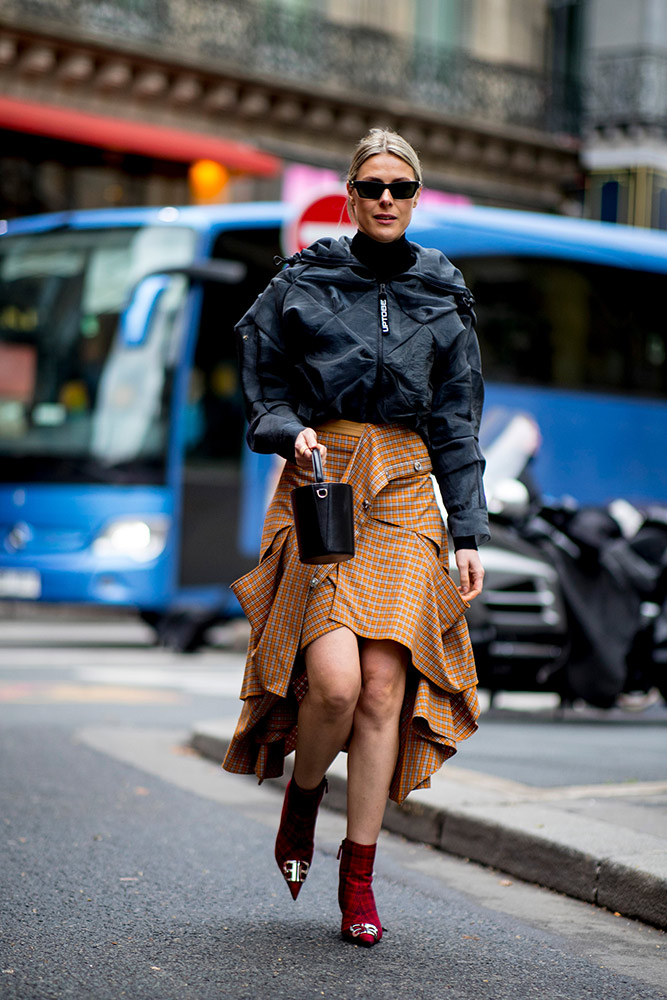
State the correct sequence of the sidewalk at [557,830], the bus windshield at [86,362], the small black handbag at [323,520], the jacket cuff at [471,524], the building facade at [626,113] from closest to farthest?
1. the small black handbag at [323,520]
2. the jacket cuff at [471,524]
3. the sidewalk at [557,830]
4. the bus windshield at [86,362]
5. the building facade at [626,113]

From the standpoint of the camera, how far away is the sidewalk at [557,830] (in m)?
4.41

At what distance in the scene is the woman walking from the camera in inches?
150

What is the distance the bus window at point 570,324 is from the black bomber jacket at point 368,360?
32.4ft

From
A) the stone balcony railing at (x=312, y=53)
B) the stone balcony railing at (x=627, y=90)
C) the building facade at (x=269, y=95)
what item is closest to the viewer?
the building facade at (x=269, y=95)

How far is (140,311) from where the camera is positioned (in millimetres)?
13039

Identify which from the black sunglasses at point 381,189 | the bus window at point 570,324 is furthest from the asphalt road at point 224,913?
the bus window at point 570,324

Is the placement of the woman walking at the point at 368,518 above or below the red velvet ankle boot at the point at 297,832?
above

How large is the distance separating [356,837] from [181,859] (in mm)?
1198

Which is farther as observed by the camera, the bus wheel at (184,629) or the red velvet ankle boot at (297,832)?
the bus wheel at (184,629)

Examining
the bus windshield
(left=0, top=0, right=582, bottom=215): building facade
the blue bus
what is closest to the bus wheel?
the blue bus

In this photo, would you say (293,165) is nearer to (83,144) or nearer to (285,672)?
(83,144)

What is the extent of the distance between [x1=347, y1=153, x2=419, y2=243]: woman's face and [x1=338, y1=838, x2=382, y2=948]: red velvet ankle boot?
4.82 ft

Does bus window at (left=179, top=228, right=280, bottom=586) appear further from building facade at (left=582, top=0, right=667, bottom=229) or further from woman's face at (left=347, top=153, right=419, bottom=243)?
building facade at (left=582, top=0, right=667, bottom=229)

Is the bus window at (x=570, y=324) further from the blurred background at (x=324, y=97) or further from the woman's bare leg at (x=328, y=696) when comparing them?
the woman's bare leg at (x=328, y=696)
